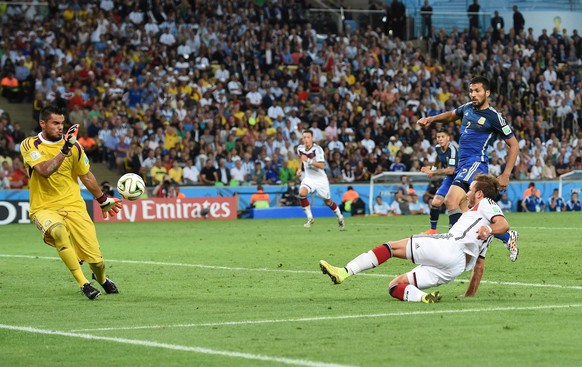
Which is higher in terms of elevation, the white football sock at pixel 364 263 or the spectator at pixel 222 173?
the white football sock at pixel 364 263

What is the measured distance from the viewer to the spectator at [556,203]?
3984cm

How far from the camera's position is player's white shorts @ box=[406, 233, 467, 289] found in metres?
11.5

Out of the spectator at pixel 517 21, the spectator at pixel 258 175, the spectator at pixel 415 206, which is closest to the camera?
the spectator at pixel 258 175

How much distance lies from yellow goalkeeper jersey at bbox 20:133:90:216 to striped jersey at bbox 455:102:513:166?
242 inches

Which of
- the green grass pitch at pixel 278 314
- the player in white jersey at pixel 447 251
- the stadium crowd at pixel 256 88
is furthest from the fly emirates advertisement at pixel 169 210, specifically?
the player in white jersey at pixel 447 251

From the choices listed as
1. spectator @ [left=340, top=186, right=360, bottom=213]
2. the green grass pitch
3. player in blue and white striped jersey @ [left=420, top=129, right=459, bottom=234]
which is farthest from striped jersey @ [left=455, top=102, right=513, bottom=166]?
spectator @ [left=340, top=186, right=360, bottom=213]

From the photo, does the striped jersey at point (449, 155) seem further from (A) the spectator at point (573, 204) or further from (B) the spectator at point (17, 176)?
(A) the spectator at point (573, 204)

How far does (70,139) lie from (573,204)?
30416 mm

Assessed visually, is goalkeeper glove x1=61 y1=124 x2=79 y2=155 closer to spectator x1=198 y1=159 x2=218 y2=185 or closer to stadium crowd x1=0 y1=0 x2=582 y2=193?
stadium crowd x1=0 y1=0 x2=582 y2=193

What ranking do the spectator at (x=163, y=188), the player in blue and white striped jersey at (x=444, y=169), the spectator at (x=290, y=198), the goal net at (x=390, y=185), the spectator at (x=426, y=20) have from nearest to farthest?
the player in blue and white striped jersey at (x=444, y=169)
the spectator at (x=163, y=188)
the spectator at (x=290, y=198)
the goal net at (x=390, y=185)
the spectator at (x=426, y=20)

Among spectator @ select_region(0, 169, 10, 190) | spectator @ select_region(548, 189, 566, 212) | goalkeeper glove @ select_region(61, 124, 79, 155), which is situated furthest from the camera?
spectator @ select_region(548, 189, 566, 212)

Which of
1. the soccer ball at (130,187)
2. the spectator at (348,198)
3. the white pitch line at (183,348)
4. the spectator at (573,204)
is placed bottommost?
the spectator at (573,204)

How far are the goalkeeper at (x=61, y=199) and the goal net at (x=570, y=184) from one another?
29.4 m

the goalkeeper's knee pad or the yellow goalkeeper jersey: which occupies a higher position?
the yellow goalkeeper jersey
